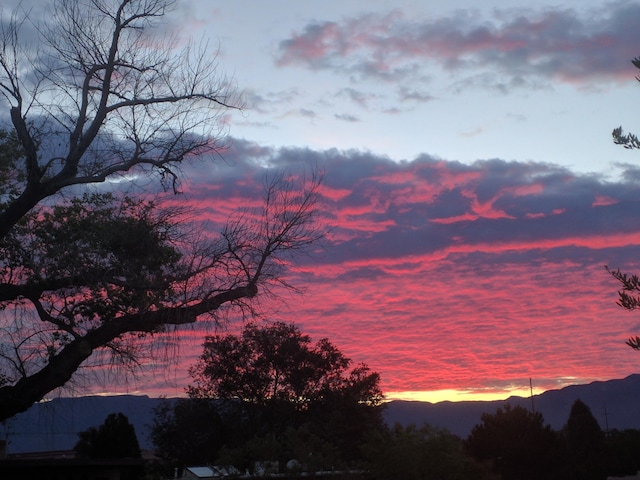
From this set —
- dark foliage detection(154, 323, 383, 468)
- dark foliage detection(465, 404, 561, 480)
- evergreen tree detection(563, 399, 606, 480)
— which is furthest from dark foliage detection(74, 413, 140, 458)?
evergreen tree detection(563, 399, 606, 480)

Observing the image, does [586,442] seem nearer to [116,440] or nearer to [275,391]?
[275,391]

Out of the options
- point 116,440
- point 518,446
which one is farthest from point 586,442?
point 116,440

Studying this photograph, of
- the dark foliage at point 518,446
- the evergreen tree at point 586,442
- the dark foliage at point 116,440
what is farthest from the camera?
the evergreen tree at point 586,442

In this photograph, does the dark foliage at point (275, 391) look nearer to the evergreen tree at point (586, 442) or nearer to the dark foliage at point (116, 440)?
the dark foliage at point (116, 440)

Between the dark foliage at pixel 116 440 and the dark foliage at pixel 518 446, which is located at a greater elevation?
the dark foliage at pixel 116 440

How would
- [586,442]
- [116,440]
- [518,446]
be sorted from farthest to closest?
[586,442] < [518,446] < [116,440]

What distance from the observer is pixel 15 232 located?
18531 mm

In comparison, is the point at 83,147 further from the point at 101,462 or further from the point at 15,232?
the point at 101,462

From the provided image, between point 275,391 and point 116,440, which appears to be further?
point 275,391

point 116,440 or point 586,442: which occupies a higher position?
point 116,440

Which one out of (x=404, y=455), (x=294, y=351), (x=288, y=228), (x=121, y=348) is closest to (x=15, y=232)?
(x=121, y=348)

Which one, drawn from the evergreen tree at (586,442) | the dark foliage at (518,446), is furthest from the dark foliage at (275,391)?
the evergreen tree at (586,442)

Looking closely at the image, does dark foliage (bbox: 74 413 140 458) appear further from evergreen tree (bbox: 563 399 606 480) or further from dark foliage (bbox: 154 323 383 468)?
evergreen tree (bbox: 563 399 606 480)

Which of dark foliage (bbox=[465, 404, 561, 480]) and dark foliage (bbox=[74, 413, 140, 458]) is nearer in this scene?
dark foliage (bbox=[74, 413, 140, 458])
